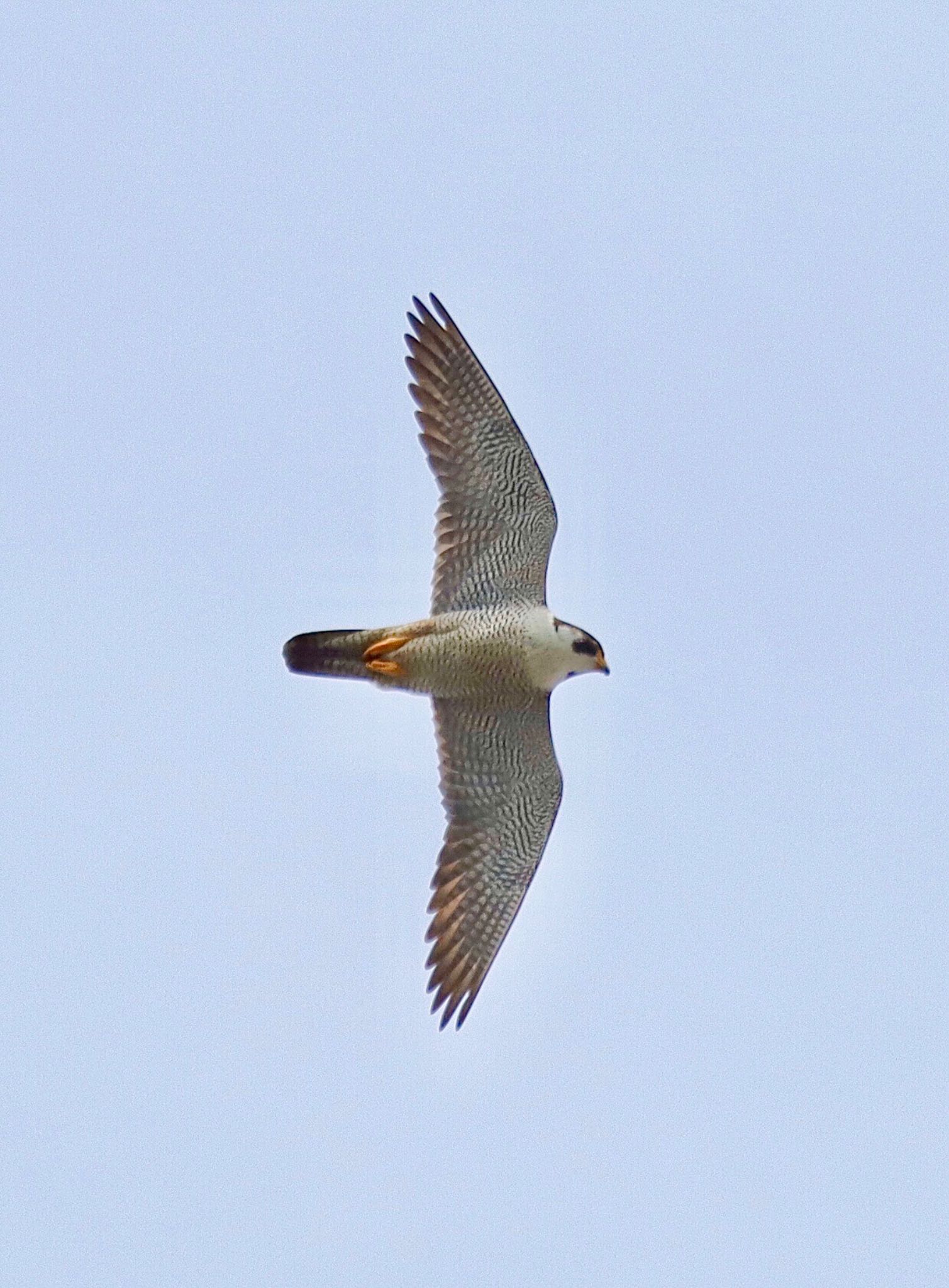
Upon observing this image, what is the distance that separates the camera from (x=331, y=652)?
21516 mm

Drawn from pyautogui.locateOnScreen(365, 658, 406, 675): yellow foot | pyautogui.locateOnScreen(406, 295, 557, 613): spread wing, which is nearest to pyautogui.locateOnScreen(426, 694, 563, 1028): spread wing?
pyautogui.locateOnScreen(365, 658, 406, 675): yellow foot

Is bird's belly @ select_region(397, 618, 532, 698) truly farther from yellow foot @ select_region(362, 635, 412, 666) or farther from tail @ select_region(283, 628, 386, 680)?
tail @ select_region(283, 628, 386, 680)

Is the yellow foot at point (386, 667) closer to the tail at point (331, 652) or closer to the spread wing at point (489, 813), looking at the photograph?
the tail at point (331, 652)

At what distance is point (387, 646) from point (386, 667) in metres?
0.16

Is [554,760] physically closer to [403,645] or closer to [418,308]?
[403,645]

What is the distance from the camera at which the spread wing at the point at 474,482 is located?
2119 centimetres

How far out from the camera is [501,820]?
21672mm

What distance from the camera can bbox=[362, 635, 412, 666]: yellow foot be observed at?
21.3 m

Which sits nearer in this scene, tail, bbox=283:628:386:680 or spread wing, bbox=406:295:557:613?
spread wing, bbox=406:295:557:613

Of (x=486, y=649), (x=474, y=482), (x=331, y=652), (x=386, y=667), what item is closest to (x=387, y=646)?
(x=386, y=667)

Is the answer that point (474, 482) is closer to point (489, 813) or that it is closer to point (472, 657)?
point (472, 657)

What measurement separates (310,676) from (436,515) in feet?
4.37

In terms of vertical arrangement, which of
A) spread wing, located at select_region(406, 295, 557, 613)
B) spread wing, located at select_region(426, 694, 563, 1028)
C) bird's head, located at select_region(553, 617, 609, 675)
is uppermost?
spread wing, located at select_region(406, 295, 557, 613)

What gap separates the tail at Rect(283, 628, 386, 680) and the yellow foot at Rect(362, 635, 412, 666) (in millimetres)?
76
